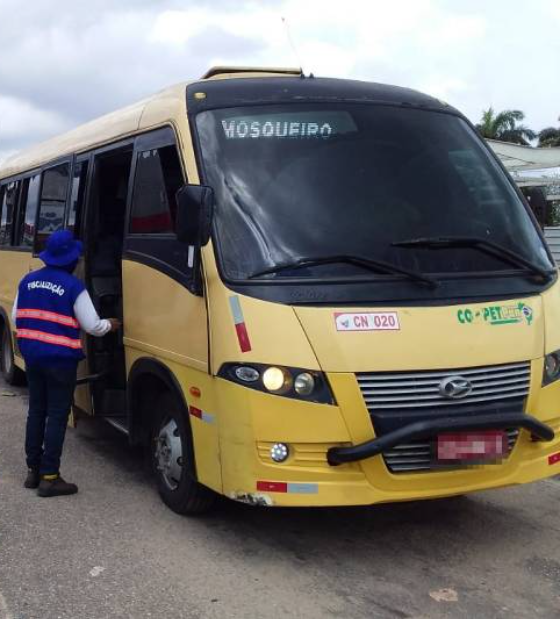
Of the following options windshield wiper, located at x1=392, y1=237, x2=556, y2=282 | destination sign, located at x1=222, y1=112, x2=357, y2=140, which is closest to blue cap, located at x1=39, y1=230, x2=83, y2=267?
destination sign, located at x1=222, y1=112, x2=357, y2=140

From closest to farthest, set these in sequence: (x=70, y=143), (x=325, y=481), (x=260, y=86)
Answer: (x=325, y=481) → (x=260, y=86) → (x=70, y=143)

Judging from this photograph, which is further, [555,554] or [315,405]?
[555,554]

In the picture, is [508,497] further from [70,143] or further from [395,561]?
[70,143]

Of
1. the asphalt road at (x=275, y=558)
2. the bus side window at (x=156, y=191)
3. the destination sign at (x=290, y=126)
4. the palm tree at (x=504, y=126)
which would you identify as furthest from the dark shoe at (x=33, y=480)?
the palm tree at (x=504, y=126)

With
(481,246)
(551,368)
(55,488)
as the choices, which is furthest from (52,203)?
(551,368)

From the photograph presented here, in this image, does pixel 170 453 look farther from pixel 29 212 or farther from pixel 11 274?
pixel 11 274

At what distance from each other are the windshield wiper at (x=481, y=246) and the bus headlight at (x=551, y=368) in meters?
0.47

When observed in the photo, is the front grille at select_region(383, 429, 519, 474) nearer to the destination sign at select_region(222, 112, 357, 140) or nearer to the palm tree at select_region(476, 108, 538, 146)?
the destination sign at select_region(222, 112, 357, 140)

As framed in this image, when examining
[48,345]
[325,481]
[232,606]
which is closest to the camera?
[232,606]

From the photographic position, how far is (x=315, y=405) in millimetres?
3752

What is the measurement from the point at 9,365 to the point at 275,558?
5.58m

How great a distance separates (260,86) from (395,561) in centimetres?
282

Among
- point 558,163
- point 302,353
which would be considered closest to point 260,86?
point 302,353

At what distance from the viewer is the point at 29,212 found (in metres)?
7.72
